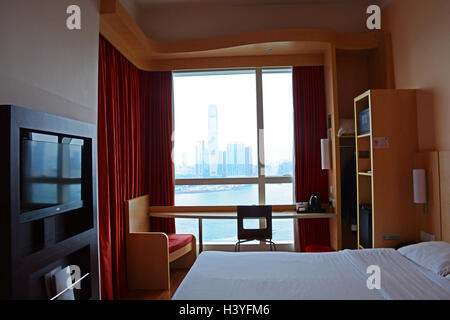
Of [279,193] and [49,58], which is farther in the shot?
[279,193]

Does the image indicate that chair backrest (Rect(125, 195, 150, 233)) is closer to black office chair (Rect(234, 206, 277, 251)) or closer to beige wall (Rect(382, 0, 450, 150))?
black office chair (Rect(234, 206, 277, 251))

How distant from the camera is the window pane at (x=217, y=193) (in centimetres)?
393

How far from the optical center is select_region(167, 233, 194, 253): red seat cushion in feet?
10.4

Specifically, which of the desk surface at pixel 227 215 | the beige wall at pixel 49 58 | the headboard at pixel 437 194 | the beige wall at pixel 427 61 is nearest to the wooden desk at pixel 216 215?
the desk surface at pixel 227 215

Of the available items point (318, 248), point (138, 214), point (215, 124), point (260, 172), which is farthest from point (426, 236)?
point (138, 214)

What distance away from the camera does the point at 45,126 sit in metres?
1.50

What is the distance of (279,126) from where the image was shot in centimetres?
392

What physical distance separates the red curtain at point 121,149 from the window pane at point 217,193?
20cm

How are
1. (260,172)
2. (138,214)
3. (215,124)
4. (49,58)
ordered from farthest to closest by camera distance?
(215,124)
(260,172)
(138,214)
(49,58)

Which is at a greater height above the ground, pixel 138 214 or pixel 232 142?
pixel 232 142

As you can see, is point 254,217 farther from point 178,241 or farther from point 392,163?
point 392,163

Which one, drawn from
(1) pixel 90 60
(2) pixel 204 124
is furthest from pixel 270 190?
(1) pixel 90 60

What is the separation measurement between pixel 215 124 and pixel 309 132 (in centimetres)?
127

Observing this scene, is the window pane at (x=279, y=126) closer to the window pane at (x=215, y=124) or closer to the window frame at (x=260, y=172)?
the window frame at (x=260, y=172)
